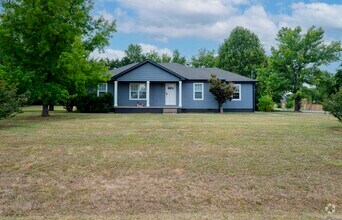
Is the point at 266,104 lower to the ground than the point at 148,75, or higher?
lower

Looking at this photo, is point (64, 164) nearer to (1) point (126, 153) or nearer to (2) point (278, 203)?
(1) point (126, 153)

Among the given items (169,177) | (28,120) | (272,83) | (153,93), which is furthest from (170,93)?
(169,177)

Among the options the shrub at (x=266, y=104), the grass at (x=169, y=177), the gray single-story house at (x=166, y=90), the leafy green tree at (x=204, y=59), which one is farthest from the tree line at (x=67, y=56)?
the leafy green tree at (x=204, y=59)

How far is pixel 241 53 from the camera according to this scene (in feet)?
174

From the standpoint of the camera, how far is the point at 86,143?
9328 mm

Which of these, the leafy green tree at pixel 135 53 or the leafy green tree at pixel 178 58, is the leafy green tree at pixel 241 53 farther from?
the leafy green tree at pixel 135 53

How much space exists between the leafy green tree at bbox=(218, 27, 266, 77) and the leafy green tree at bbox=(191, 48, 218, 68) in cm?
202

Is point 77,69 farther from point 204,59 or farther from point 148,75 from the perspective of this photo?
point 204,59

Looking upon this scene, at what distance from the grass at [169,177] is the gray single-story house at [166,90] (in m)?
15.9

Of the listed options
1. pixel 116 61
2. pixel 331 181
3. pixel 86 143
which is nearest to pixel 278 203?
pixel 331 181

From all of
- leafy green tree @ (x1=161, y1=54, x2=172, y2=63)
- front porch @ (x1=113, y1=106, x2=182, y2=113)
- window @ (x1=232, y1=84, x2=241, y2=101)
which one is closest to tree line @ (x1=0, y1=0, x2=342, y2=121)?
front porch @ (x1=113, y1=106, x2=182, y2=113)

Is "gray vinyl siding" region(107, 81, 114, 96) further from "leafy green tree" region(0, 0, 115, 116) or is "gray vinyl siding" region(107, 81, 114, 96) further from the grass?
the grass

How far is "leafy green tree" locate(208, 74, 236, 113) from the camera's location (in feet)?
83.2

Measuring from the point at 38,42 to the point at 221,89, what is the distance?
13.7m
